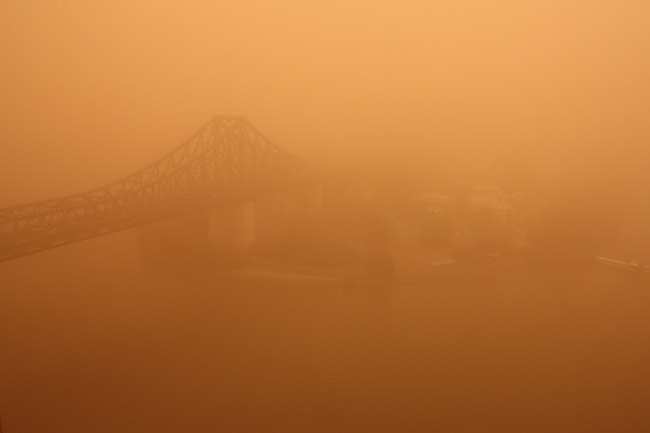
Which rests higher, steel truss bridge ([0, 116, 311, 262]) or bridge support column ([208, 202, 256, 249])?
steel truss bridge ([0, 116, 311, 262])

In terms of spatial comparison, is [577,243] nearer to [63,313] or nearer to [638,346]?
[638,346]

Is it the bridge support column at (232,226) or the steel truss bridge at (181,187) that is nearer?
the steel truss bridge at (181,187)

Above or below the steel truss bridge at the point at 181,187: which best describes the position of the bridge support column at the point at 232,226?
below

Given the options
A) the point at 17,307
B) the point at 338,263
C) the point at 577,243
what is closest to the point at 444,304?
the point at 338,263

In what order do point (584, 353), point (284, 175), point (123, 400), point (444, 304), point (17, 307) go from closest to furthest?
point (123, 400) < point (17, 307) < point (584, 353) < point (444, 304) < point (284, 175)

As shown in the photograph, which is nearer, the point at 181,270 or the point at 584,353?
the point at 584,353

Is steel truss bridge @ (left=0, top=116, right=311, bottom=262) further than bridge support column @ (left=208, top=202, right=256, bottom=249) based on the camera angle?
No
